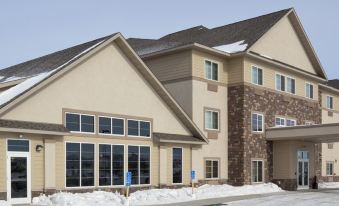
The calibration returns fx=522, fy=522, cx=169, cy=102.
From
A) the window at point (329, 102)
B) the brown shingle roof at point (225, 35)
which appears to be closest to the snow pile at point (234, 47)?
the brown shingle roof at point (225, 35)

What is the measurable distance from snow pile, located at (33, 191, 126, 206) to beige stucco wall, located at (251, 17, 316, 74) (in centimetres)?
1532

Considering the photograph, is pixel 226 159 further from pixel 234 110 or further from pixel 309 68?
pixel 309 68

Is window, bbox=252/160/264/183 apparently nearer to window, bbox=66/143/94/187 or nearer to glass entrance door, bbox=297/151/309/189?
glass entrance door, bbox=297/151/309/189

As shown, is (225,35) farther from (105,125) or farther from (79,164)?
(79,164)

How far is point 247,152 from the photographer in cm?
3200

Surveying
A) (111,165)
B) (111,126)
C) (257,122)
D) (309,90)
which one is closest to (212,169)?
(257,122)

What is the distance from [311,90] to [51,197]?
24.5 meters

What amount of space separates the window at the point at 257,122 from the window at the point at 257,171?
2031 millimetres

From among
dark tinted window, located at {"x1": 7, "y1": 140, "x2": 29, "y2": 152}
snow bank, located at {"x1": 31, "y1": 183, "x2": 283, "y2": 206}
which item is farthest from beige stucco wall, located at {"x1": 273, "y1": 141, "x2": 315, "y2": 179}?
dark tinted window, located at {"x1": 7, "y1": 140, "x2": 29, "y2": 152}

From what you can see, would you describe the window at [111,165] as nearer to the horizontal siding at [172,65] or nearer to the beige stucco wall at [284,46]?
the horizontal siding at [172,65]

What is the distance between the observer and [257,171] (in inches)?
1302

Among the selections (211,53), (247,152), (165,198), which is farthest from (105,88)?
(247,152)

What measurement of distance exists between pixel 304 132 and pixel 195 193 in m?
9.39

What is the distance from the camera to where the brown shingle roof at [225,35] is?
33562 mm
